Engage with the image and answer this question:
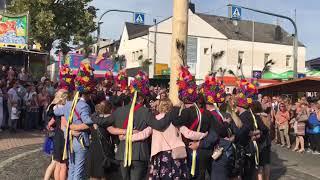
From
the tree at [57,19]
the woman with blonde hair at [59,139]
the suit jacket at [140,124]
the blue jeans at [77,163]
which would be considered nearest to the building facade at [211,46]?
the tree at [57,19]

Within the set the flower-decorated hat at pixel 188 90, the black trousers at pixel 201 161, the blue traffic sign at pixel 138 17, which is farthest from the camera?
the blue traffic sign at pixel 138 17

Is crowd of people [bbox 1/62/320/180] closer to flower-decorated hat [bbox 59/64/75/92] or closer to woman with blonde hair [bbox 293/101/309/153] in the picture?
flower-decorated hat [bbox 59/64/75/92]

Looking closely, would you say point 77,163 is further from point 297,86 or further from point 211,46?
point 211,46

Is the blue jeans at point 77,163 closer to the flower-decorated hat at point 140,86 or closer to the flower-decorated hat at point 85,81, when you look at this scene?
the flower-decorated hat at point 85,81

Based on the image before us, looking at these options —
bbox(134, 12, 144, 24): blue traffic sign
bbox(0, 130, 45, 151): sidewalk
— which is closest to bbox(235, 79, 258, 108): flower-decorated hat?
bbox(0, 130, 45, 151): sidewalk

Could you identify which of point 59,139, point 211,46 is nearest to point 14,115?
point 59,139

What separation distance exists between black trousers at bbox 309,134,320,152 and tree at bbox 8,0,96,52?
18323mm

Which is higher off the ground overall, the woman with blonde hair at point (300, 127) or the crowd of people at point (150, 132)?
the crowd of people at point (150, 132)

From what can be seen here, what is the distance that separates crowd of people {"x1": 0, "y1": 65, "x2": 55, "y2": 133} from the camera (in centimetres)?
1683

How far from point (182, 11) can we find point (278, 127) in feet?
30.9

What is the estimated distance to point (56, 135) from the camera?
7.59 metres

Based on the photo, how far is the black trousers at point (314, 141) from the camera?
1592 centimetres

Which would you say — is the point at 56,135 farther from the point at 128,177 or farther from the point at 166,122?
the point at 166,122

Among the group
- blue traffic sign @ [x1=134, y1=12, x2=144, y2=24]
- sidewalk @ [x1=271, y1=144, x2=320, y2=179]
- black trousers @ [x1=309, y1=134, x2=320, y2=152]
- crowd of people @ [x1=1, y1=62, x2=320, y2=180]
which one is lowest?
sidewalk @ [x1=271, y1=144, x2=320, y2=179]
